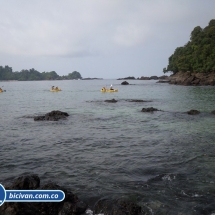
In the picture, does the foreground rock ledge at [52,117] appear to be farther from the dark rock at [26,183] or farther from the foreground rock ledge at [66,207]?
the foreground rock ledge at [66,207]

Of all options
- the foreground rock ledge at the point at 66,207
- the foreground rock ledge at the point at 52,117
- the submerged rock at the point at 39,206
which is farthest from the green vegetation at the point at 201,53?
the submerged rock at the point at 39,206

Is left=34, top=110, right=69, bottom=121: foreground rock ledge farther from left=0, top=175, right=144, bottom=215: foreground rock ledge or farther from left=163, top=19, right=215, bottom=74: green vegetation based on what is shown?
left=163, top=19, right=215, bottom=74: green vegetation

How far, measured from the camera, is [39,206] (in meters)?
6.98

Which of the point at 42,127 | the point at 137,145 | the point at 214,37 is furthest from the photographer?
the point at 214,37

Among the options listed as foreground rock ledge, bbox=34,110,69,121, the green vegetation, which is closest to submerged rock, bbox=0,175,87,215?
foreground rock ledge, bbox=34,110,69,121

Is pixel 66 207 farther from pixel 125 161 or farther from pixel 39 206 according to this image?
pixel 125 161

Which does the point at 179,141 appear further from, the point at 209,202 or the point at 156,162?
the point at 209,202

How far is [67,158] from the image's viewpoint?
11984 millimetres

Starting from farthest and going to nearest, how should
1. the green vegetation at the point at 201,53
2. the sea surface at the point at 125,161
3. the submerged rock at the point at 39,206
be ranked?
the green vegetation at the point at 201,53, the sea surface at the point at 125,161, the submerged rock at the point at 39,206

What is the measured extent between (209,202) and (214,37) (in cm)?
9588

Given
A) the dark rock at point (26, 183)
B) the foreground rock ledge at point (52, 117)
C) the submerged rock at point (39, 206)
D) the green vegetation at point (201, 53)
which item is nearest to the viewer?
the submerged rock at point (39, 206)

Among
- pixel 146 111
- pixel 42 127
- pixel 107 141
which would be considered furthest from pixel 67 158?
pixel 146 111

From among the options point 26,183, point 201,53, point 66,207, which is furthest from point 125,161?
point 201,53

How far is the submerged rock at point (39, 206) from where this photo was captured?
6.37 metres
